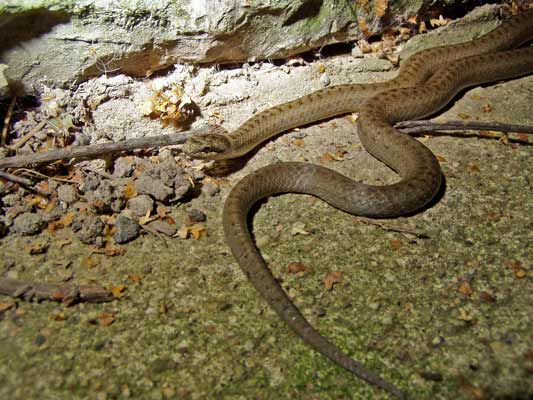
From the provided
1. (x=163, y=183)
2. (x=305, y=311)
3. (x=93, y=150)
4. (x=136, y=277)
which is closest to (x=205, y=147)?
(x=163, y=183)

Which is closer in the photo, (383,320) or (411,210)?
(383,320)

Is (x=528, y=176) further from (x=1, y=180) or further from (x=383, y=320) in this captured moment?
(x=1, y=180)

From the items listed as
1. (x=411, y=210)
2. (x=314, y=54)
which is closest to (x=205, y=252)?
(x=411, y=210)

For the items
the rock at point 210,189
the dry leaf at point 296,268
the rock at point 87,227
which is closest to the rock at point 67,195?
the rock at point 87,227

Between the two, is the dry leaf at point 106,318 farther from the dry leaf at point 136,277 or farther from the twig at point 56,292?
the dry leaf at point 136,277

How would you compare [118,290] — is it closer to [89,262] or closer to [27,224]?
[89,262]

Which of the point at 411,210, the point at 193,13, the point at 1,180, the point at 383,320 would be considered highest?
the point at 193,13

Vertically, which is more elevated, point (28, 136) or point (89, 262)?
point (28, 136)
